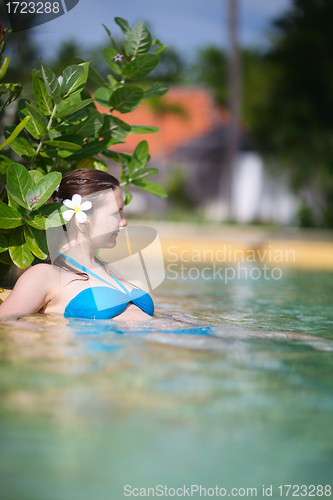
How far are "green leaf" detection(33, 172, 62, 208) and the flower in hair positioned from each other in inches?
3.7

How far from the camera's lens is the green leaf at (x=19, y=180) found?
8.14 feet

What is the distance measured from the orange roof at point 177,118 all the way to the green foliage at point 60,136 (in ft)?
72.3

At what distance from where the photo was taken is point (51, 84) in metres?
2.56

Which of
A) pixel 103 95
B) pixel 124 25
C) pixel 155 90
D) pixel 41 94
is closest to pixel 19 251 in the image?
pixel 41 94

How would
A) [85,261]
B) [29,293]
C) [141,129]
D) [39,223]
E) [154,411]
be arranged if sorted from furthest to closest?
[141,129] → [85,261] → [39,223] → [29,293] → [154,411]

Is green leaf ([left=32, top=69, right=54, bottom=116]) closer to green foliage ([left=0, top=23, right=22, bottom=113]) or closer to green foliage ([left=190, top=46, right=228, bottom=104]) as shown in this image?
green foliage ([left=0, top=23, right=22, bottom=113])

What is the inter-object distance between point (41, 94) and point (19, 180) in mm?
474

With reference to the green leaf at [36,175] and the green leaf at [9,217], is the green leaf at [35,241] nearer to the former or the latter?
the green leaf at [9,217]

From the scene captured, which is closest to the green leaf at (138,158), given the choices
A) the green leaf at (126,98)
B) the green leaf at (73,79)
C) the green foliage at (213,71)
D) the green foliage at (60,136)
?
the green foliage at (60,136)

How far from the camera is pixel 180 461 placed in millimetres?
1330

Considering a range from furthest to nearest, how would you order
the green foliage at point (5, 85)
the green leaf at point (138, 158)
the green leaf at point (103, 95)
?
the green leaf at point (138, 158)
the green leaf at point (103, 95)
the green foliage at point (5, 85)

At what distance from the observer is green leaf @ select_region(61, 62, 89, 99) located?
2.62 meters

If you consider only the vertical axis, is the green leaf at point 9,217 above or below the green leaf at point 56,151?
below

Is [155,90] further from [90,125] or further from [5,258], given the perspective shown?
[5,258]
